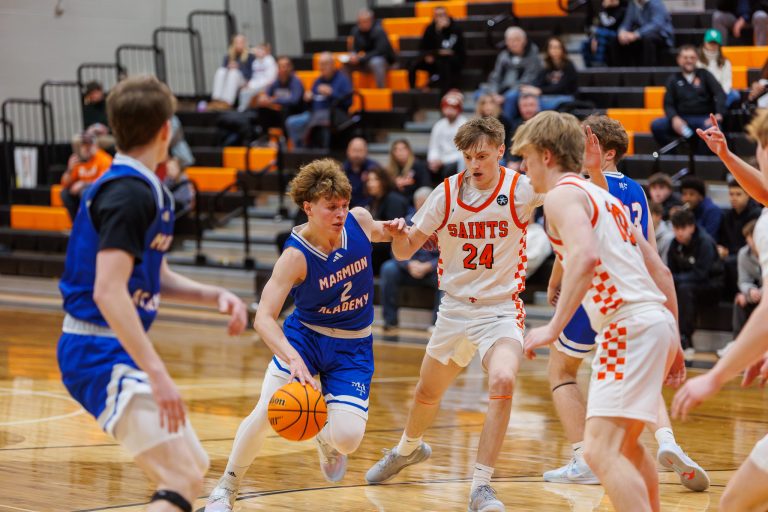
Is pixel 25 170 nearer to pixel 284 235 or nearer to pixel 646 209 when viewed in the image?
pixel 284 235

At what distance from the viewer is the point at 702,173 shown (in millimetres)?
12359

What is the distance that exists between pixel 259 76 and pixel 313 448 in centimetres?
1075

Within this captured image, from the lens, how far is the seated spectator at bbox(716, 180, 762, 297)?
10750 millimetres

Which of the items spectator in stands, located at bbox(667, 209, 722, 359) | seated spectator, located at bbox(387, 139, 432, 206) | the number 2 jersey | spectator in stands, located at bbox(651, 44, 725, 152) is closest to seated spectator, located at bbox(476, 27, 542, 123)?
seated spectator, located at bbox(387, 139, 432, 206)

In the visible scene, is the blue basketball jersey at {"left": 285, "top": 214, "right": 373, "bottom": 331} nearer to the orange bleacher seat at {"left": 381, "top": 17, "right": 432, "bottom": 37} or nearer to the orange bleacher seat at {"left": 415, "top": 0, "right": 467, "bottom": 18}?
the orange bleacher seat at {"left": 415, "top": 0, "right": 467, "bottom": 18}

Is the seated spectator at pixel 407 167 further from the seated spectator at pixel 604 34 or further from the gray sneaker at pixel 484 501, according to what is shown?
the gray sneaker at pixel 484 501

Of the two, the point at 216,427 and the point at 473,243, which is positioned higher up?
the point at 473,243

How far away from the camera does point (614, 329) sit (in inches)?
165

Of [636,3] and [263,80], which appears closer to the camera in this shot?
[636,3]

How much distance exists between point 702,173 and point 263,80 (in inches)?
278

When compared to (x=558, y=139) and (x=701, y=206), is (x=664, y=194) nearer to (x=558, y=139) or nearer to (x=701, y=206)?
(x=701, y=206)

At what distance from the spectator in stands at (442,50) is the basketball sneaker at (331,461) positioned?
10350 mm

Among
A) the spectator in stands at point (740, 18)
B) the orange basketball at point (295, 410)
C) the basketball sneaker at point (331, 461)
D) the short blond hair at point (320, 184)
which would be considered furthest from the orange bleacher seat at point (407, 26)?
the orange basketball at point (295, 410)

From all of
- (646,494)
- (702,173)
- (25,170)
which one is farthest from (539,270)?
(25,170)
